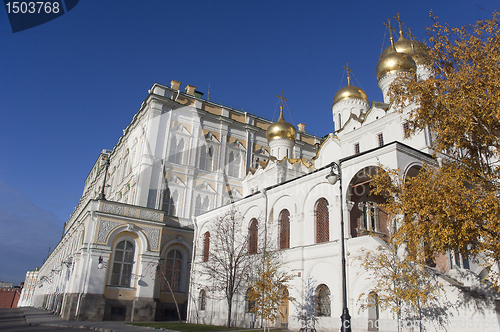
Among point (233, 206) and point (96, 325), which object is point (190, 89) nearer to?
point (233, 206)

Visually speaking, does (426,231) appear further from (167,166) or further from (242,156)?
(242,156)

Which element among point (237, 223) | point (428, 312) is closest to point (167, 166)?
point (237, 223)

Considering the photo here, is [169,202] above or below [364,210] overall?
above

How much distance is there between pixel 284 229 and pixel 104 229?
10.7 m

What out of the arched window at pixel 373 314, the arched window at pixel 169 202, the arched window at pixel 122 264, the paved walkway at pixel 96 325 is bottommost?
the paved walkway at pixel 96 325

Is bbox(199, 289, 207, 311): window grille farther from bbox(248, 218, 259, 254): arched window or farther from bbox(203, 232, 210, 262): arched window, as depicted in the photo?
bbox(248, 218, 259, 254): arched window

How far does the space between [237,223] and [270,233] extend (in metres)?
2.65

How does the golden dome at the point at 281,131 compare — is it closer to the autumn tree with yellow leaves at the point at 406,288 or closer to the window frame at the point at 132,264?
the window frame at the point at 132,264

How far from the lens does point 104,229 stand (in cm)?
2272

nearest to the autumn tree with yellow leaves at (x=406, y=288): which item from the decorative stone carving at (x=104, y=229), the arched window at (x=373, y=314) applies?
the arched window at (x=373, y=314)

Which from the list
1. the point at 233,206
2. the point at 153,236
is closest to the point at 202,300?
the point at 153,236

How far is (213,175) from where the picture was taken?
3238 cm

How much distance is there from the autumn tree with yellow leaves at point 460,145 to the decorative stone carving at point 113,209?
17195mm

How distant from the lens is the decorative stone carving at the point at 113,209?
2319cm
